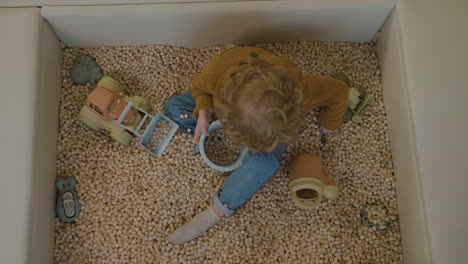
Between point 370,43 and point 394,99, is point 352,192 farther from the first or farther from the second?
point 370,43

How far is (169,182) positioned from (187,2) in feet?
1.92

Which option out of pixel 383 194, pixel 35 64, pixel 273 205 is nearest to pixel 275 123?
pixel 273 205

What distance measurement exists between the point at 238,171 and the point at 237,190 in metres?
0.06

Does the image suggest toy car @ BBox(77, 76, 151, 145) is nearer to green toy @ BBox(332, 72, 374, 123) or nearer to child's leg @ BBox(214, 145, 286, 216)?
child's leg @ BBox(214, 145, 286, 216)

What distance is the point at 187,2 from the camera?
1428 millimetres

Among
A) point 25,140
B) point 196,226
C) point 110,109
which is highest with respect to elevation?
point 110,109

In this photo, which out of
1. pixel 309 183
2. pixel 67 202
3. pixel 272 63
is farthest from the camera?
pixel 67 202

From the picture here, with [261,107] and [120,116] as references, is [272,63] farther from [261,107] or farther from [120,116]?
[120,116]

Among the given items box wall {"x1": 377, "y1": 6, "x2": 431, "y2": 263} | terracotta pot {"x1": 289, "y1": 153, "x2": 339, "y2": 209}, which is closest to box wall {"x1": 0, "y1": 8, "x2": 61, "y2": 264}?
terracotta pot {"x1": 289, "y1": 153, "x2": 339, "y2": 209}

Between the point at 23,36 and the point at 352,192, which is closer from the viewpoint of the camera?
the point at 23,36

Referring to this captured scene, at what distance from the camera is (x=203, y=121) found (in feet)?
4.50

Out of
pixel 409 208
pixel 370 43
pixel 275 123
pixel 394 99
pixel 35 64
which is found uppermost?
pixel 370 43

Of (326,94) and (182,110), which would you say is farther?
(182,110)

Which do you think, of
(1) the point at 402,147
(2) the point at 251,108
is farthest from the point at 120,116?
(1) the point at 402,147
